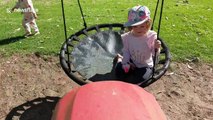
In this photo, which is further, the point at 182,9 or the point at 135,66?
the point at 182,9

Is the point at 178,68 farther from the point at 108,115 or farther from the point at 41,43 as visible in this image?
the point at 108,115

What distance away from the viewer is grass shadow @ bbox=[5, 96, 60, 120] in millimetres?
3640

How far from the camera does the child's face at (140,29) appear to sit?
3322mm

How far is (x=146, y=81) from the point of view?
315 centimetres

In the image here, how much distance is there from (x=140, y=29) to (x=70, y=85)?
1.14m

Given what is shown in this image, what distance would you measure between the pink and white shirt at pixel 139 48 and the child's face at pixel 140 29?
0.12ft

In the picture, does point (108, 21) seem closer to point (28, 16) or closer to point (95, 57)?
point (28, 16)

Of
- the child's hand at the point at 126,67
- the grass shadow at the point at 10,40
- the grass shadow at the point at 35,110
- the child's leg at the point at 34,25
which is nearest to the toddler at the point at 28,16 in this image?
the child's leg at the point at 34,25

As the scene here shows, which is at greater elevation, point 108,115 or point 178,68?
point 108,115

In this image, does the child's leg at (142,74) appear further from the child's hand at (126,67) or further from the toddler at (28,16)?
the toddler at (28,16)

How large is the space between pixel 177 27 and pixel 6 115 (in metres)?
2.85

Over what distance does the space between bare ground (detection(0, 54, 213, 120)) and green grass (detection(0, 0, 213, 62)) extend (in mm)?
240

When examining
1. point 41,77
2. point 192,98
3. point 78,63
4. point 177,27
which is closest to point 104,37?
point 78,63

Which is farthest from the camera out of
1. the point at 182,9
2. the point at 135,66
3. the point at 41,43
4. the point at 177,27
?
the point at 182,9
